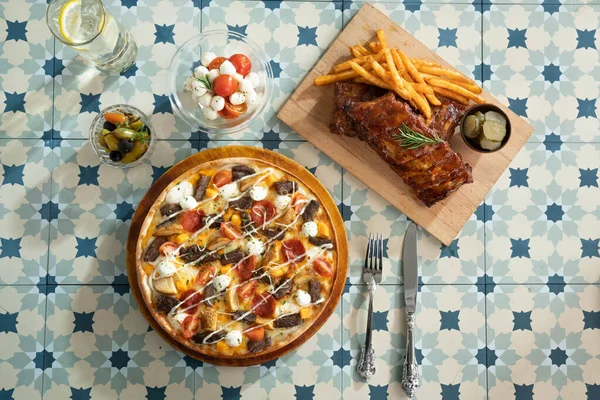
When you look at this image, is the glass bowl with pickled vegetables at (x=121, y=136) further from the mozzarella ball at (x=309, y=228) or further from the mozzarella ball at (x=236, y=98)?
the mozzarella ball at (x=309, y=228)

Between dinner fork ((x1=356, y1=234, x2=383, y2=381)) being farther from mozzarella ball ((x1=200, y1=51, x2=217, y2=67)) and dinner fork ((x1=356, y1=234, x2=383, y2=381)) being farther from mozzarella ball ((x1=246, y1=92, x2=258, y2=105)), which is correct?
mozzarella ball ((x1=200, y1=51, x2=217, y2=67))

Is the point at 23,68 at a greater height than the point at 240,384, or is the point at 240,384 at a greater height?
the point at 23,68

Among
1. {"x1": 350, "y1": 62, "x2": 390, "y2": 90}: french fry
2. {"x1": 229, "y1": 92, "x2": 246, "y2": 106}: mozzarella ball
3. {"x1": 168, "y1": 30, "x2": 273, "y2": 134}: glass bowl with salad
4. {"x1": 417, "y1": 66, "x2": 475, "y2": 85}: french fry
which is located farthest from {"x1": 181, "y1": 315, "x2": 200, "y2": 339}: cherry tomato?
{"x1": 417, "y1": 66, "x2": 475, "y2": 85}: french fry

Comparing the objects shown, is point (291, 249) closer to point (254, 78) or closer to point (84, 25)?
point (254, 78)

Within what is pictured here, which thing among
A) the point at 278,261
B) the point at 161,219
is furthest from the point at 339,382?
the point at 161,219

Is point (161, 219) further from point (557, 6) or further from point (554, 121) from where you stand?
point (557, 6)

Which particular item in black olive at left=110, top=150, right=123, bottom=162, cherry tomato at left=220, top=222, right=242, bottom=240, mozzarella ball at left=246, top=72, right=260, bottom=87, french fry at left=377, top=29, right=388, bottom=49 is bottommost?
cherry tomato at left=220, top=222, right=242, bottom=240

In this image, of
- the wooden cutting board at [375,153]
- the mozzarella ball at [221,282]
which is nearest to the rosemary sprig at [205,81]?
the wooden cutting board at [375,153]

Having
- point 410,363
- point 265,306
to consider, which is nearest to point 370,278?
point 410,363
